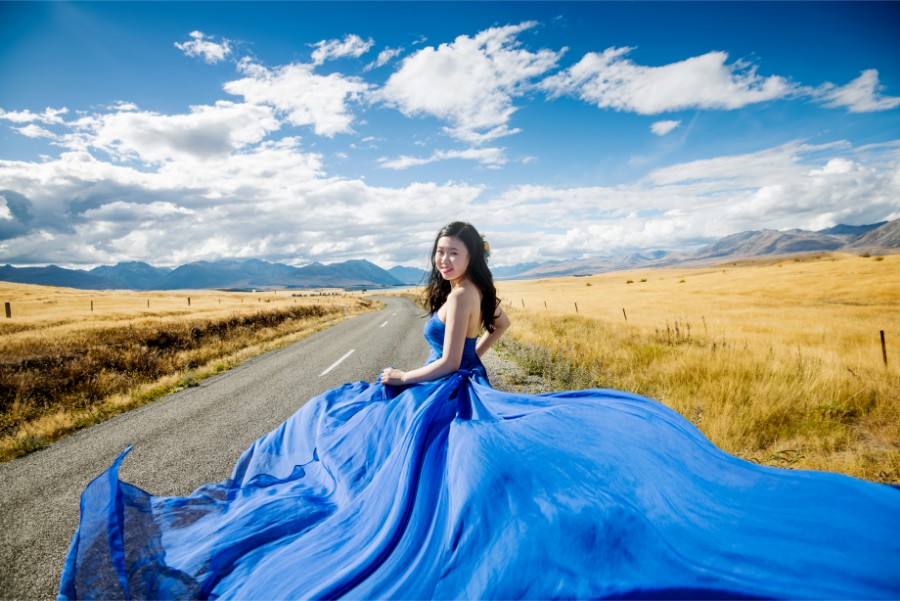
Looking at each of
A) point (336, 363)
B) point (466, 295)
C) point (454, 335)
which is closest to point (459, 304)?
point (466, 295)

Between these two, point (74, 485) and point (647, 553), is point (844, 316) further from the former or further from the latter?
point (74, 485)

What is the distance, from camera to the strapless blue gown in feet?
4.18

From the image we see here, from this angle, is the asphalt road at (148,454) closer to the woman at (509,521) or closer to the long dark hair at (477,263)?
the woman at (509,521)

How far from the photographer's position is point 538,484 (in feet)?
5.39

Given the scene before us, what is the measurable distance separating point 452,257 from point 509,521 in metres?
1.94

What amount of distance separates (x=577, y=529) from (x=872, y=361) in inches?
344

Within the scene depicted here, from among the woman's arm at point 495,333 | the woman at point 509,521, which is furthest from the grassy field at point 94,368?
the woman's arm at point 495,333

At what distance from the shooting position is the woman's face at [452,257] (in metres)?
3.03

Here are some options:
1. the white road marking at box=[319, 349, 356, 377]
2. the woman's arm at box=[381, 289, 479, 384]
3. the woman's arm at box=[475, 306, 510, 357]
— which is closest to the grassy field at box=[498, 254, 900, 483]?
the woman's arm at box=[475, 306, 510, 357]

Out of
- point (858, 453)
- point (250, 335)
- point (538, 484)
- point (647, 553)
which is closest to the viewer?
point (647, 553)

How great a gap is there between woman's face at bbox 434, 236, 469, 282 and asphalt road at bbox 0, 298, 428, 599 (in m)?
2.83

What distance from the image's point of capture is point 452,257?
9.93 ft

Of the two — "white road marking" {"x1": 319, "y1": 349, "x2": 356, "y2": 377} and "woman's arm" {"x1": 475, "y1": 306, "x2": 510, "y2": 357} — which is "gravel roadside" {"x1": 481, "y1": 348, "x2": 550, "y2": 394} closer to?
"woman's arm" {"x1": 475, "y1": 306, "x2": 510, "y2": 357}

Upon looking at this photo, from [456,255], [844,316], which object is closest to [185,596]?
[456,255]
